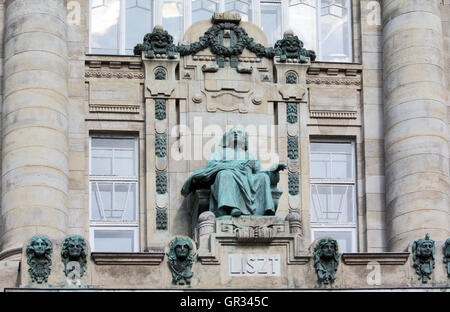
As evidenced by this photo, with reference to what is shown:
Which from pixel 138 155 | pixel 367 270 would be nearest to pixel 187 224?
pixel 138 155

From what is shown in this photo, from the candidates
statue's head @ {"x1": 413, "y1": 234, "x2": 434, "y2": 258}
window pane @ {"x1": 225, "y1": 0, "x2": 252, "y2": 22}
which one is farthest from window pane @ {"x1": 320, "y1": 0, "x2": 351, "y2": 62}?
statue's head @ {"x1": 413, "y1": 234, "x2": 434, "y2": 258}

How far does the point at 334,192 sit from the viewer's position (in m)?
35.1

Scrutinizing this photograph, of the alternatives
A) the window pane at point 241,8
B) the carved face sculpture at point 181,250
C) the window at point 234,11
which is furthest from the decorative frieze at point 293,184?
the carved face sculpture at point 181,250

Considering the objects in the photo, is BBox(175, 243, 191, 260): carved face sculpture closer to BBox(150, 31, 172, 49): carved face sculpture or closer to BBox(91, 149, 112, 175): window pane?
BBox(91, 149, 112, 175): window pane

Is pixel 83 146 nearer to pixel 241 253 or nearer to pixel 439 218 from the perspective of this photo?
pixel 241 253

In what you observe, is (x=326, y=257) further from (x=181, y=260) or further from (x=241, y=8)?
(x=241, y=8)

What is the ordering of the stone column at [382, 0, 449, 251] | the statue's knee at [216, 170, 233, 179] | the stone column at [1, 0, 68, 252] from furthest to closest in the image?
the stone column at [382, 0, 449, 251] → the stone column at [1, 0, 68, 252] → the statue's knee at [216, 170, 233, 179]

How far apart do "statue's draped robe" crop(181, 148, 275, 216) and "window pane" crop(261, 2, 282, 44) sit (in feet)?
12.2

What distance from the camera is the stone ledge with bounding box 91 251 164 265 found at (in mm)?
31094

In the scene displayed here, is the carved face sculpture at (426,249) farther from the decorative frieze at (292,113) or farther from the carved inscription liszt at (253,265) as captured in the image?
the decorative frieze at (292,113)

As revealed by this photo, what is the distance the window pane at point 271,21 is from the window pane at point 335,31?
87 cm

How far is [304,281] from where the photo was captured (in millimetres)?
31422

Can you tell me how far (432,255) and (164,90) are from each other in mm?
6410

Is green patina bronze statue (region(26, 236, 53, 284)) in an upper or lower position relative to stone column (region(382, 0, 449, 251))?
lower
